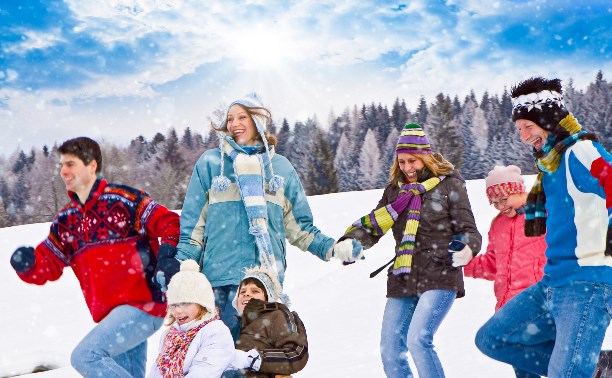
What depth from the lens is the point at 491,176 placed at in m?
5.14

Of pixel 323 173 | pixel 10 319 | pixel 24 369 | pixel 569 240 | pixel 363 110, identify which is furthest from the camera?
pixel 363 110

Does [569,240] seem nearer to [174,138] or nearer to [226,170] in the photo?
[226,170]

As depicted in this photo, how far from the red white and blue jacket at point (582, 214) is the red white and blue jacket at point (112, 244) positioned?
7.40 ft

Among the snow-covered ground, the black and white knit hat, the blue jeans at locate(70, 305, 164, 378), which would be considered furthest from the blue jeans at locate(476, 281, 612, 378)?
the snow-covered ground

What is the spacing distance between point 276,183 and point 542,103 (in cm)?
175

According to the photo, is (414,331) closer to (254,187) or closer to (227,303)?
(227,303)

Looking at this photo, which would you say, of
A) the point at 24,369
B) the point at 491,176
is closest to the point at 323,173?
the point at 24,369

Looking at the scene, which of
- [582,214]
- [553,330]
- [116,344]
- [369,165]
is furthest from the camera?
[369,165]

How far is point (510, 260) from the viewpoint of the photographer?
486cm

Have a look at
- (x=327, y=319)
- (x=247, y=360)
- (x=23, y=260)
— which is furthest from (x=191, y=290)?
(x=327, y=319)

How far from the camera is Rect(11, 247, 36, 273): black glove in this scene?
4.54 m

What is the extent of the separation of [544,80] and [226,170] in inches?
79.5

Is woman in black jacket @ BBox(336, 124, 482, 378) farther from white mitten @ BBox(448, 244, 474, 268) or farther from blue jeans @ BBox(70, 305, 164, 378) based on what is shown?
blue jeans @ BBox(70, 305, 164, 378)

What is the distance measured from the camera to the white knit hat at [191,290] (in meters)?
4.05
